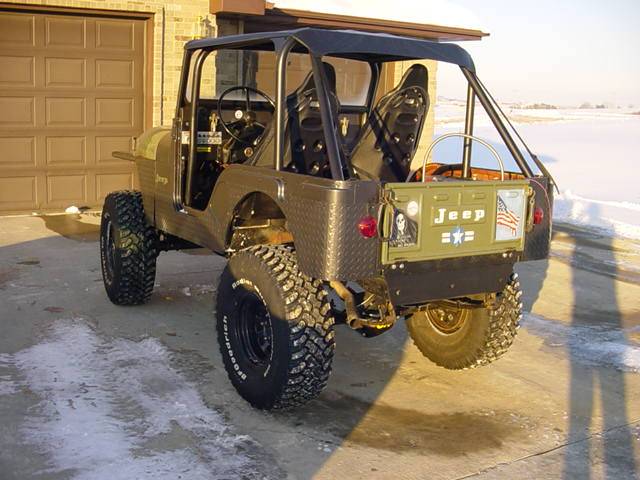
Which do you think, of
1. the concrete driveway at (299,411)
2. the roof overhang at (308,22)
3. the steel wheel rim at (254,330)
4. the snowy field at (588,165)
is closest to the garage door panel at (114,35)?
the roof overhang at (308,22)

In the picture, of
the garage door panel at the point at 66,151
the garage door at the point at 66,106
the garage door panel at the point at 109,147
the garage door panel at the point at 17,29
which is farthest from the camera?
the garage door panel at the point at 109,147

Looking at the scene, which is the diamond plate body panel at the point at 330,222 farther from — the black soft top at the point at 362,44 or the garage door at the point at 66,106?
the garage door at the point at 66,106

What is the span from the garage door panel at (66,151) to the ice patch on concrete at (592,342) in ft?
22.0

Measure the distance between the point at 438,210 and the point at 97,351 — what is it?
8.23 feet

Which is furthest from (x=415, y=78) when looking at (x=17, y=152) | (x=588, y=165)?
(x=588, y=165)

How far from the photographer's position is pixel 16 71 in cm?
1042

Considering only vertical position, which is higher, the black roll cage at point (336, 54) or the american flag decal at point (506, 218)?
the black roll cage at point (336, 54)

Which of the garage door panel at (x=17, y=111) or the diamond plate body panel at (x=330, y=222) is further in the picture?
the garage door panel at (x=17, y=111)

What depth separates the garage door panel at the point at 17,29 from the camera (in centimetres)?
1019

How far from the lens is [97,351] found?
541 centimetres

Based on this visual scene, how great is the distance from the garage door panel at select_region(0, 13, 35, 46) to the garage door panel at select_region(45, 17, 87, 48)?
7.8 inches

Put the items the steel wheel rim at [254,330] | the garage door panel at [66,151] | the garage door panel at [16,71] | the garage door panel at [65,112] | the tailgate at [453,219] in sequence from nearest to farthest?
the tailgate at [453,219], the steel wheel rim at [254,330], the garage door panel at [16,71], the garage door panel at [65,112], the garage door panel at [66,151]

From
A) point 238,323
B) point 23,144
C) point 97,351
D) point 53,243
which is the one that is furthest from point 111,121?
point 238,323

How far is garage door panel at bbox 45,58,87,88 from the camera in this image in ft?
34.9
